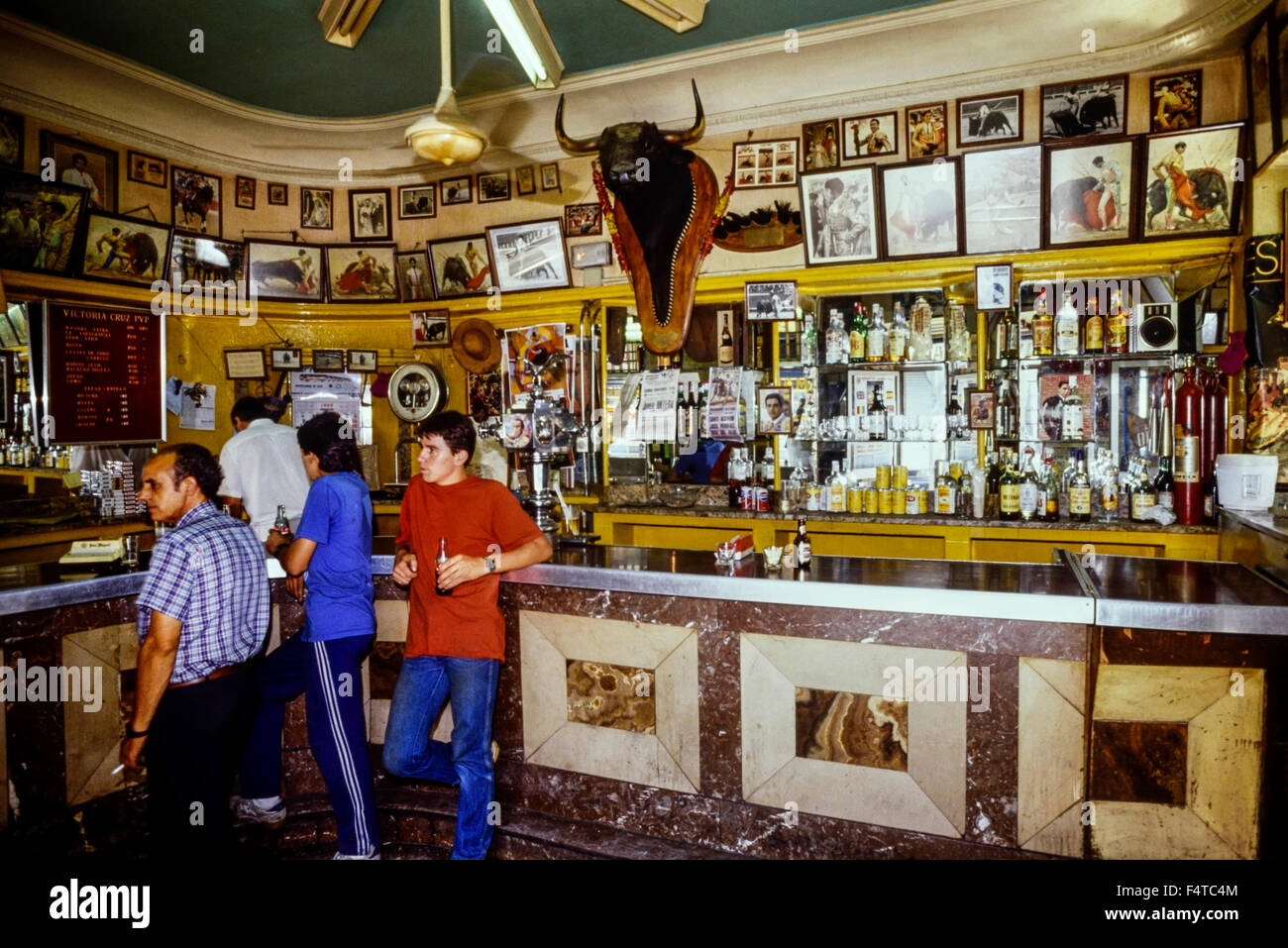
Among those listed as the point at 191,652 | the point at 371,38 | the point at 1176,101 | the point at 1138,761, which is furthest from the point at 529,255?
the point at 1138,761

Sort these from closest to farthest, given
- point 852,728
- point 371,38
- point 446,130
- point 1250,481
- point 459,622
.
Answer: point 852,728
point 459,622
point 446,130
point 1250,481
point 371,38

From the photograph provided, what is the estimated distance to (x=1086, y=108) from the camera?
4762 millimetres

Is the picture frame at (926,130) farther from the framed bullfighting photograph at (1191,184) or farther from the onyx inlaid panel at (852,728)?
the onyx inlaid panel at (852,728)

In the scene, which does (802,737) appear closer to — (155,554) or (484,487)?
(484,487)

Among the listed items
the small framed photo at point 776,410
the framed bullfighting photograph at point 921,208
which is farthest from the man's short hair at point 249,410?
the framed bullfighting photograph at point 921,208

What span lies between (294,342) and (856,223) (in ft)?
14.9

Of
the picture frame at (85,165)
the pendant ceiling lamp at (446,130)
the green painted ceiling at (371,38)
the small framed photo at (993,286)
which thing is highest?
the green painted ceiling at (371,38)

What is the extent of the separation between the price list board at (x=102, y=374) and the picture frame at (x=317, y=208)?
1.41 meters

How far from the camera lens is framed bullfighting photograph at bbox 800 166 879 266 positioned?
17.0 feet

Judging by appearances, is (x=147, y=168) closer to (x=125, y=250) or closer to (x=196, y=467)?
(x=125, y=250)

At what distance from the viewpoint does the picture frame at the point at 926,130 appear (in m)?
5.05

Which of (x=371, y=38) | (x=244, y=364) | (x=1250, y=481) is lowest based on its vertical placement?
(x=1250, y=481)

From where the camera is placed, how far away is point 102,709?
294cm

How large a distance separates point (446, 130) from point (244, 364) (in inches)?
155
